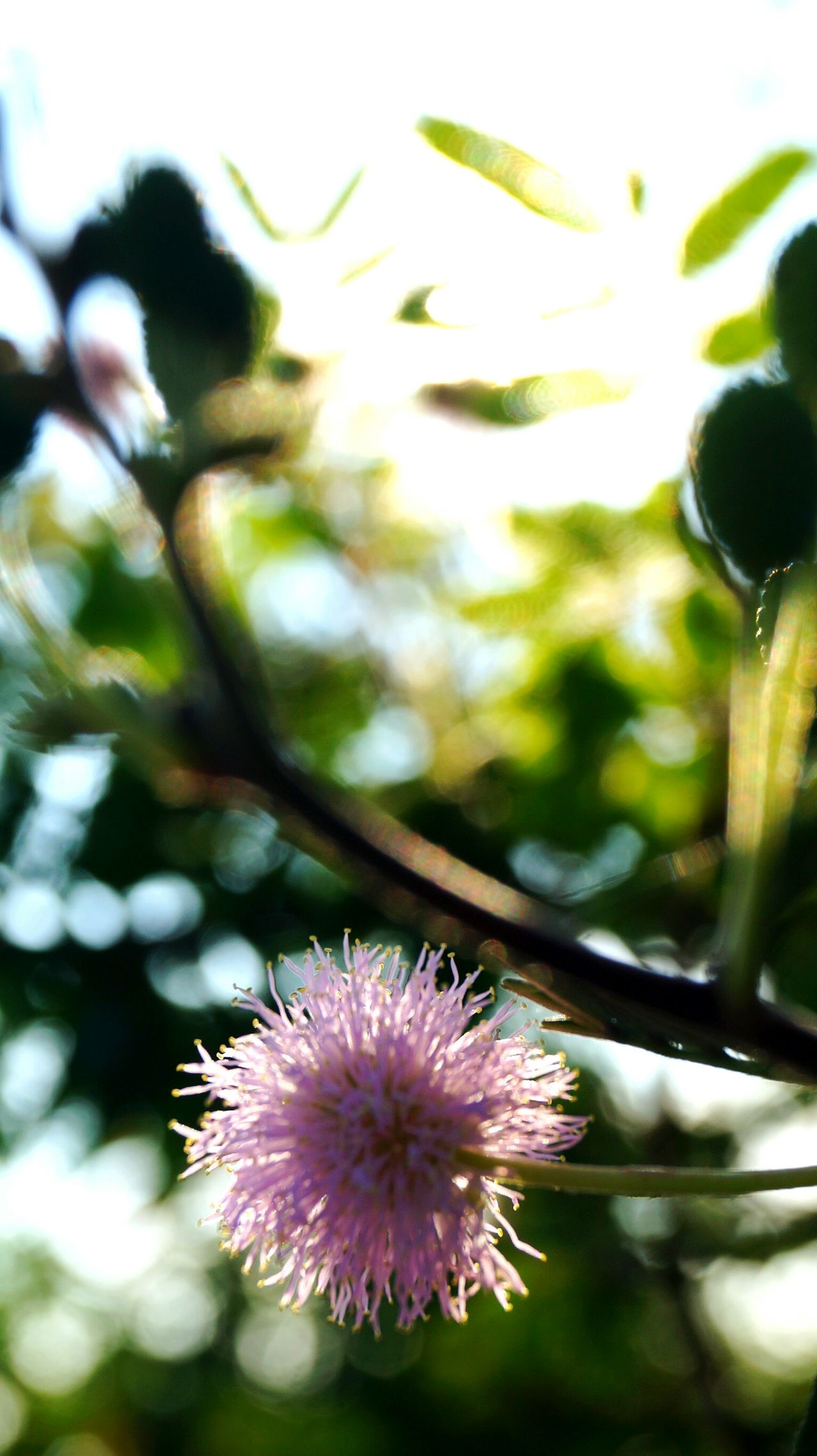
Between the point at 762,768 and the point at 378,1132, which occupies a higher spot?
the point at 762,768

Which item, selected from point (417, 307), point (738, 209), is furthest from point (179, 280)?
point (738, 209)

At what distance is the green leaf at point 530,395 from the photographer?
979mm

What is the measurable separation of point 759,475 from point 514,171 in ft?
1.55

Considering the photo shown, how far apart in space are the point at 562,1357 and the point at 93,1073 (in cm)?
155

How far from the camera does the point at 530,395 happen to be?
A: 0.98 metres

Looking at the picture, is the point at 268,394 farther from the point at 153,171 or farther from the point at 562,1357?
the point at 562,1357

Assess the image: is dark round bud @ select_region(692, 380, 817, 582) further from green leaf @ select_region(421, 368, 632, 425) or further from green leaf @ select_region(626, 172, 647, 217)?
green leaf @ select_region(626, 172, 647, 217)

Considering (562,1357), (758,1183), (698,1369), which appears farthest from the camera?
(562,1357)

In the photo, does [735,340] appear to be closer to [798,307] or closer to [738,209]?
[738,209]

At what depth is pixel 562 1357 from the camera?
2668 mm

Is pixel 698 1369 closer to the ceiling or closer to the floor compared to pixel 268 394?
closer to the floor

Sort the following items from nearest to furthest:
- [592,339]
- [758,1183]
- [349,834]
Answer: [758,1183], [349,834], [592,339]

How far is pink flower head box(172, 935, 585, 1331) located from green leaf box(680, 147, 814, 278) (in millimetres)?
681

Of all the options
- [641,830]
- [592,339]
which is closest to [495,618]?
[641,830]
